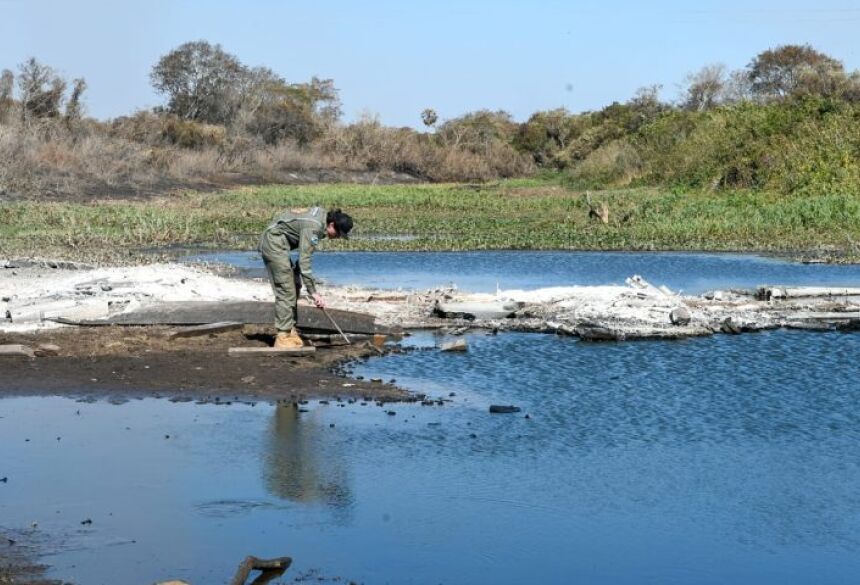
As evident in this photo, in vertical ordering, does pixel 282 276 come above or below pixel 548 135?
below

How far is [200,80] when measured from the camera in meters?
71.5

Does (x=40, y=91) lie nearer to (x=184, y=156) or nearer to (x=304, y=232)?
(x=184, y=156)

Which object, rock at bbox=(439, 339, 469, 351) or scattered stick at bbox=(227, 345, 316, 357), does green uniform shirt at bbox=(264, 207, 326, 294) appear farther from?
rock at bbox=(439, 339, 469, 351)

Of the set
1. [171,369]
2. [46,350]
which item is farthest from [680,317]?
[46,350]

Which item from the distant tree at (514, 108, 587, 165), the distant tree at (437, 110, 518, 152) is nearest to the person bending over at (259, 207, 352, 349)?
the distant tree at (437, 110, 518, 152)

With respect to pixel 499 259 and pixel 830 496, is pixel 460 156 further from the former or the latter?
pixel 830 496

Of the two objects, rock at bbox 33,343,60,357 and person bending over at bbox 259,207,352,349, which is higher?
person bending over at bbox 259,207,352,349

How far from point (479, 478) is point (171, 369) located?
15.3ft

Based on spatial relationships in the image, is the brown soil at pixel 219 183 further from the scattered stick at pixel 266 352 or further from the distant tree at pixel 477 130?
the scattered stick at pixel 266 352

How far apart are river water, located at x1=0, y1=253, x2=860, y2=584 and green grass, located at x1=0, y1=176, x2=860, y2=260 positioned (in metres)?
13.6

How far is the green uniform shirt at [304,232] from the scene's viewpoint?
41.5 ft

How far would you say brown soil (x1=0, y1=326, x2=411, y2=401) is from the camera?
11805mm

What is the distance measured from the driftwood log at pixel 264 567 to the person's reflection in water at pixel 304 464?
1.34 m

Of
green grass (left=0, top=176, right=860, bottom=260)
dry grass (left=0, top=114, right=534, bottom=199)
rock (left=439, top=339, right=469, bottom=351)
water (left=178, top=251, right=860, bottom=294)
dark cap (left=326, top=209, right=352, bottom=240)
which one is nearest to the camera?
dark cap (left=326, top=209, right=352, bottom=240)
